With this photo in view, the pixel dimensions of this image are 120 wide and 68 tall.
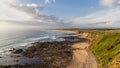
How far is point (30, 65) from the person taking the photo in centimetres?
4625

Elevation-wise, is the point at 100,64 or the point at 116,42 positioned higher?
the point at 116,42

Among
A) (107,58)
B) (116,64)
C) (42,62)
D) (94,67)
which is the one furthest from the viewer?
(42,62)

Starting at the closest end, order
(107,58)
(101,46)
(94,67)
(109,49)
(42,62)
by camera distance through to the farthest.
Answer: (94,67), (107,58), (42,62), (109,49), (101,46)

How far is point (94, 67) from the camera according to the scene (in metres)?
43.0

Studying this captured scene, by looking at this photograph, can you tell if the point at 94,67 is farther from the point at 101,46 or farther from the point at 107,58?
the point at 101,46

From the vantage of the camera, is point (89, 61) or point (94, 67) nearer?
point (94, 67)

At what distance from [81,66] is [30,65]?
40.6 ft

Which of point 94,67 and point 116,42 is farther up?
point 116,42

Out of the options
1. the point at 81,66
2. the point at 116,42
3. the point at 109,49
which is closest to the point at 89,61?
the point at 81,66

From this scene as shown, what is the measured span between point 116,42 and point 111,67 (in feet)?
65.6

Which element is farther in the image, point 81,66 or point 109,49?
point 109,49

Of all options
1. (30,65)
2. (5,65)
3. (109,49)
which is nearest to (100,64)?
(109,49)

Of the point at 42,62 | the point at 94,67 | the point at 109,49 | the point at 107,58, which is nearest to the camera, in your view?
the point at 94,67

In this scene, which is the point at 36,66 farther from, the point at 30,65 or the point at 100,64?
the point at 100,64
